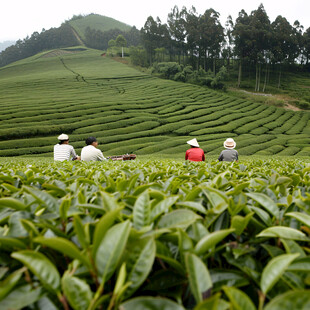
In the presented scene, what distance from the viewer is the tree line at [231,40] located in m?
38.2

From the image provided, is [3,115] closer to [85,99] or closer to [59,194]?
[85,99]

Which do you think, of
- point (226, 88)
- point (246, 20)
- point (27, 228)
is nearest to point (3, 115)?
point (27, 228)

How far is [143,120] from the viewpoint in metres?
22.0

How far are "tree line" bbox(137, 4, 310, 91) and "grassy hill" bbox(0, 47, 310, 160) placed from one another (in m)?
12.8

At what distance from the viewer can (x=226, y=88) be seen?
127ft

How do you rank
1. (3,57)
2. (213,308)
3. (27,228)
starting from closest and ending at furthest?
(213,308), (27,228), (3,57)

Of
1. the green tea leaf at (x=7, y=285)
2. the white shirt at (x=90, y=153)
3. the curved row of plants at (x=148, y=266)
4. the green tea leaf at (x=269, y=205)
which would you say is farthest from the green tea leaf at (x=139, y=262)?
the white shirt at (x=90, y=153)

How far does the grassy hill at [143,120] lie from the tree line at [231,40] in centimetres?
1281

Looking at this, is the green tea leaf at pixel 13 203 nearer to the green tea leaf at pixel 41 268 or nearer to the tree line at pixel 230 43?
the green tea leaf at pixel 41 268

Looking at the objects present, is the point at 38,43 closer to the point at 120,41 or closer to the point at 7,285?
the point at 120,41

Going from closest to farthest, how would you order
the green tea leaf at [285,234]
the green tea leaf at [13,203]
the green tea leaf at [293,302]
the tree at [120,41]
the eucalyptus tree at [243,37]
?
the green tea leaf at [293,302] < the green tea leaf at [285,234] < the green tea leaf at [13,203] < the eucalyptus tree at [243,37] < the tree at [120,41]

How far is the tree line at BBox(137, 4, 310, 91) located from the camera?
38.2m

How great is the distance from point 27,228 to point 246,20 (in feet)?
164

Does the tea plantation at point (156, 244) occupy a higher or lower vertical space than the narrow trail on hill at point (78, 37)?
lower
